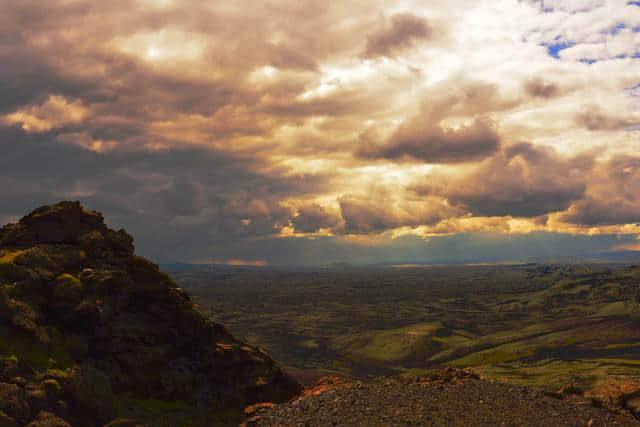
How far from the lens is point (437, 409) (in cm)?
5022

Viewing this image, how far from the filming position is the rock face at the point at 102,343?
1752 inches

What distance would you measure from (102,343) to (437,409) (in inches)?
1444

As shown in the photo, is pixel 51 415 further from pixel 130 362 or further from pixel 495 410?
pixel 495 410

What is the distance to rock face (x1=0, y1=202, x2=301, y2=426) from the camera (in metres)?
44.5

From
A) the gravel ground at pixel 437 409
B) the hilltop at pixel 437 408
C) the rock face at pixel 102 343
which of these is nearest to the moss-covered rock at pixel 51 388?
the rock face at pixel 102 343

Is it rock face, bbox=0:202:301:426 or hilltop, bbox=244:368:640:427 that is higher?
rock face, bbox=0:202:301:426

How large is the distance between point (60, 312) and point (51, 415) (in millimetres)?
16141

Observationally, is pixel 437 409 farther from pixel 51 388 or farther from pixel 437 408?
pixel 51 388

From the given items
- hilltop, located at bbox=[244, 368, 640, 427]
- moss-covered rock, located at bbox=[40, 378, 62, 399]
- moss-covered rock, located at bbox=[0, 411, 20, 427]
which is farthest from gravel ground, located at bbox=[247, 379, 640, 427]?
moss-covered rock, located at bbox=[0, 411, 20, 427]

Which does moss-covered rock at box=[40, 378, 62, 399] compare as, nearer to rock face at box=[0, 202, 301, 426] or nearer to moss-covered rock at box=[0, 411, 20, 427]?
rock face at box=[0, 202, 301, 426]

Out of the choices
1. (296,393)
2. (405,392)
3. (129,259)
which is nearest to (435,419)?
(405,392)

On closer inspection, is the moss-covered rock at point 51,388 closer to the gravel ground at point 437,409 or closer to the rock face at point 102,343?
the rock face at point 102,343

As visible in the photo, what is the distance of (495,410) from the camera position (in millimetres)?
50625

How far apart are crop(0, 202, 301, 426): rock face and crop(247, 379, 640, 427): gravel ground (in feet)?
32.6
